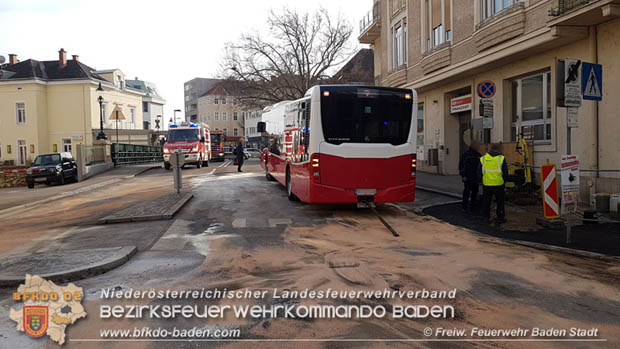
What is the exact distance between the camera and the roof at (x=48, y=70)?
175 feet

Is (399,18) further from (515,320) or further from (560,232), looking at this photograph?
(515,320)

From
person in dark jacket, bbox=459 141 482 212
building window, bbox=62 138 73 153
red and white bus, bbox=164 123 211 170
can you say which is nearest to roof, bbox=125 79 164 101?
building window, bbox=62 138 73 153

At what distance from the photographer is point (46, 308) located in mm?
5094

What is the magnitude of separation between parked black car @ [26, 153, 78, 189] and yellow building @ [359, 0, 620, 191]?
18652 mm

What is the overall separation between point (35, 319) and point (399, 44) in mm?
23694

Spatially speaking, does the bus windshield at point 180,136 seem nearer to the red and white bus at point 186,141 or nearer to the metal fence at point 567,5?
the red and white bus at point 186,141

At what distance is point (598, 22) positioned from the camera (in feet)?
39.0

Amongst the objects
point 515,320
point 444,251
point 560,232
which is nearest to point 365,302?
point 515,320

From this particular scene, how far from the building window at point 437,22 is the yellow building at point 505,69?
1.6 inches

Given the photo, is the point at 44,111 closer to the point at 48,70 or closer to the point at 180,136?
the point at 48,70

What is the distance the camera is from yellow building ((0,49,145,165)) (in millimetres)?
52500

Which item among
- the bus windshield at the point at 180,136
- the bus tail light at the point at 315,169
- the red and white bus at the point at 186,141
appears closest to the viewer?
the bus tail light at the point at 315,169

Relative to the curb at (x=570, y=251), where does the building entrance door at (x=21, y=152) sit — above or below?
above

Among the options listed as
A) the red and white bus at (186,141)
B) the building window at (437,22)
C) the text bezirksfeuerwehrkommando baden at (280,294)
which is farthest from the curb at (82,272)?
the red and white bus at (186,141)
